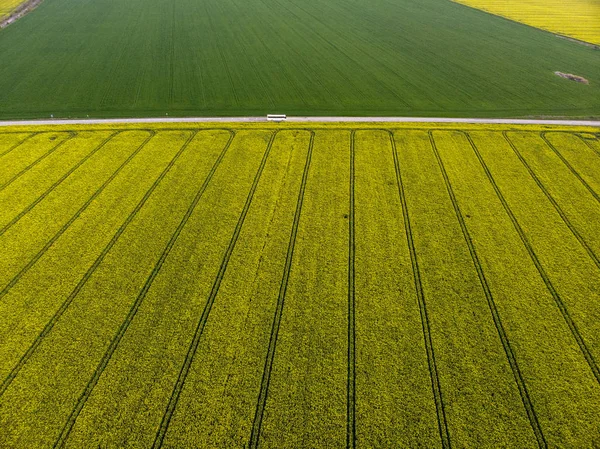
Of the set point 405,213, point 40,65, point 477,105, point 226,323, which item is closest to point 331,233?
point 405,213

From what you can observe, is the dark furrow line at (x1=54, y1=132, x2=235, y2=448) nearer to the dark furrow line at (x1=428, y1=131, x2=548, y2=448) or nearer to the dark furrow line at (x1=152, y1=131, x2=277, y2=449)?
the dark furrow line at (x1=152, y1=131, x2=277, y2=449)

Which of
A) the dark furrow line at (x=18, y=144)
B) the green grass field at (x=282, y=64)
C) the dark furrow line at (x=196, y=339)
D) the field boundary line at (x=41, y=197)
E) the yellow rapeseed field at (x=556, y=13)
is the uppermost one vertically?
the yellow rapeseed field at (x=556, y=13)

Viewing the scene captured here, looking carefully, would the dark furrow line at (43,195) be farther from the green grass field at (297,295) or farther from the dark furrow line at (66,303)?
the dark furrow line at (66,303)

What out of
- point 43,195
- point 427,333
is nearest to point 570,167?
point 427,333

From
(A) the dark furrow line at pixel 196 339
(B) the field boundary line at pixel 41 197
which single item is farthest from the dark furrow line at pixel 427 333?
(B) the field boundary line at pixel 41 197

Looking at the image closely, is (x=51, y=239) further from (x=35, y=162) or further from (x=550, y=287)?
(x=550, y=287)

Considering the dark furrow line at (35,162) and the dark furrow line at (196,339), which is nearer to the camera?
the dark furrow line at (196,339)

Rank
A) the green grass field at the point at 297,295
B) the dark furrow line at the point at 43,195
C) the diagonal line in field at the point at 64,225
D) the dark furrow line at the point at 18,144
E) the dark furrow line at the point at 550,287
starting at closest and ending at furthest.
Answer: the green grass field at the point at 297,295
the dark furrow line at the point at 550,287
the diagonal line in field at the point at 64,225
the dark furrow line at the point at 43,195
the dark furrow line at the point at 18,144
